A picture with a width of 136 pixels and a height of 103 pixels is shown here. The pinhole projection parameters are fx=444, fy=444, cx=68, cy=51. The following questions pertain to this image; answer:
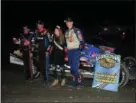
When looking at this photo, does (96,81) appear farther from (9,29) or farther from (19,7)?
(19,7)

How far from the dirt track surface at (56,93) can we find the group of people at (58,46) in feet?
1.34

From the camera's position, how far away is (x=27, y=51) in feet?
40.2

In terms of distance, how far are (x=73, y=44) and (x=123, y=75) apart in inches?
60.7

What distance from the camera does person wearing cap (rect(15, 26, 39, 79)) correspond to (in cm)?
1205

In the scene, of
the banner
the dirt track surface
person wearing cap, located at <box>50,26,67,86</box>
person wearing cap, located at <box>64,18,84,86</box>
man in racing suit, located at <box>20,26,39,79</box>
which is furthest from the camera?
man in racing suit, located at <box>20,26,39,79</box>

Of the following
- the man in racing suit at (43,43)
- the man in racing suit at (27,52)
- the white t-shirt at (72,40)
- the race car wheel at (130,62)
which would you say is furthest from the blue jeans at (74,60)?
the race car wheel at (130,62)

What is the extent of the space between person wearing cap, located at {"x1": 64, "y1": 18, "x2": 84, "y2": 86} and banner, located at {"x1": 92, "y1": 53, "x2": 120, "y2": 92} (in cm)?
51

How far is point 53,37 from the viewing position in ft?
38.0

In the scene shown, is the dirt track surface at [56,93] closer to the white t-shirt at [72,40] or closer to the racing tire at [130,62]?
the racing tire at [130,62]

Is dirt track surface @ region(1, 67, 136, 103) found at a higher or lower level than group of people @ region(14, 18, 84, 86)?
lower

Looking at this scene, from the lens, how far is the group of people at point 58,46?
11.2 metres

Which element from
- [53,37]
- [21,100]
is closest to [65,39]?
[53,37]

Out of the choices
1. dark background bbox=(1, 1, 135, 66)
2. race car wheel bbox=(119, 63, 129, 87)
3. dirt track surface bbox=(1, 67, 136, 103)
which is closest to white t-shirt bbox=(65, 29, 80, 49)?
dirt track surface bbox=(1, 67, 136, 103)

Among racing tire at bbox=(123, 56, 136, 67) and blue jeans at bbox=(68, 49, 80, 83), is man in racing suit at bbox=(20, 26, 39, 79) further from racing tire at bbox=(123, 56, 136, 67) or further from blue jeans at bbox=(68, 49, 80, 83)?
racing tire at bbox=(123, 56, 136, 67)
